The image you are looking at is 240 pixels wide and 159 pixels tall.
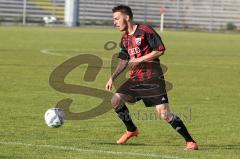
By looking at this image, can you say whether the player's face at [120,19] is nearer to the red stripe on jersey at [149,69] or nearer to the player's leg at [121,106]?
the red stripe on jersey at [149,69]

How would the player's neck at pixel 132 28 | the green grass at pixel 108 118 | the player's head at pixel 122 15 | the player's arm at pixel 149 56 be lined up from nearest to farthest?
the green grass at pixel 108 118
the player's arm at pixel 149 56
the player's head at pixel 122 15
the player's neck at pixel 132 28

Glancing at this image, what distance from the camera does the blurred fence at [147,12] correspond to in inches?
2872

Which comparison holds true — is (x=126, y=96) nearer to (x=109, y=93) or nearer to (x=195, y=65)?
(x=109, y=93)

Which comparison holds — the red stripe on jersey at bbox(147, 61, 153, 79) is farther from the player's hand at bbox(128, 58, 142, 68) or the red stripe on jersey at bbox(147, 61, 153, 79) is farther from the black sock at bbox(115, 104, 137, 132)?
the black sock at bbox(115, 104, 137, 132)

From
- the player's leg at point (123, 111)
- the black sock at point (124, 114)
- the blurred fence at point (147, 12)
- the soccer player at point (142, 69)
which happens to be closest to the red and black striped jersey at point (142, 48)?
the soccer player at point (142, 69)

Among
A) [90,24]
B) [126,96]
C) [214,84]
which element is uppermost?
[126,96]

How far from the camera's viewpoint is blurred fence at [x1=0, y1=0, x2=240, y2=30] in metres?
72.9

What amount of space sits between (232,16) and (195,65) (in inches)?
2174

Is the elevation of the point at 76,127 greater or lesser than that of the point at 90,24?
greater

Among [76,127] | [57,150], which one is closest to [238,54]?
[76,127]

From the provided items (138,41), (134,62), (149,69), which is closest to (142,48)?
(138,41)

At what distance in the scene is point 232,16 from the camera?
8206 centimetres

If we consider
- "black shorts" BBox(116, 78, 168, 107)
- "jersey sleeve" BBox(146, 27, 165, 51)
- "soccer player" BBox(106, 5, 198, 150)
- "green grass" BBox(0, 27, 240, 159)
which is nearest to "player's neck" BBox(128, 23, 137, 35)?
"soccer player" BBox(106, 5, 198, 150)

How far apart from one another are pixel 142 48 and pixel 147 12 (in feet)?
230
